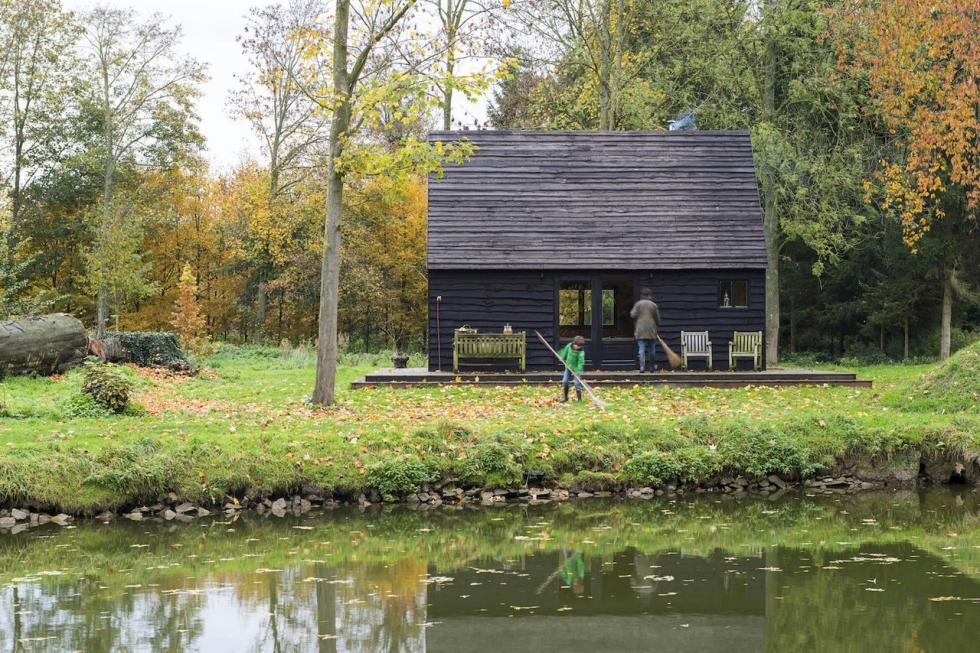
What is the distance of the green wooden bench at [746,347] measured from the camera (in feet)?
72.7

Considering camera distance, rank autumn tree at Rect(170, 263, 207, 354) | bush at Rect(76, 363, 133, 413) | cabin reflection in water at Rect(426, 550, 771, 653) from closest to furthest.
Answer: cabin reflection in water at Rect(426, 550, 771, 653) < bush at Rect(76, 363, 133, 413) < autumn tree at Rect(170, 263, 207, 354)

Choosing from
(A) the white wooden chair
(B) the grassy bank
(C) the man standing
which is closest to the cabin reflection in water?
Answer: (B) the grassy bank

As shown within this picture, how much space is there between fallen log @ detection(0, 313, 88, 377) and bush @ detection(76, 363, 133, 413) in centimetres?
471

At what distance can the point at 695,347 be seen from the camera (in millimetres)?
22234

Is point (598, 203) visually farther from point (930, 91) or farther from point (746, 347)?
point (930, 91)

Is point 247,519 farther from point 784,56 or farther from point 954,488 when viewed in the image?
point 784,56

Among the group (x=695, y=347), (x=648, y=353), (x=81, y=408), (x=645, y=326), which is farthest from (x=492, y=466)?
(x=695, y=347)

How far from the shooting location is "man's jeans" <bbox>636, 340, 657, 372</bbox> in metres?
21.1

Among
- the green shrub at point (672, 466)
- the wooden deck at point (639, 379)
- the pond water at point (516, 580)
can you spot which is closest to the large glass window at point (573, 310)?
the wooden deck at point (639, 379)

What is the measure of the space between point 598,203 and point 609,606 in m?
15.9

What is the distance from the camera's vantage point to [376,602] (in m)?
8.24

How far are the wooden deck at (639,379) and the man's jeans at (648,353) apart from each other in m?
0.36

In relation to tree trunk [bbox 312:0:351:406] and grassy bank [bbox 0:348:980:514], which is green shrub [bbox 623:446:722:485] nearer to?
grassy bank [bbox 0:348:980:514]

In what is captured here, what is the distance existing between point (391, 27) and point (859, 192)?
1578 centimetres
